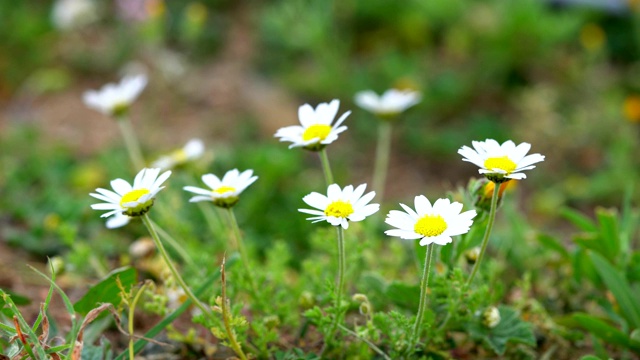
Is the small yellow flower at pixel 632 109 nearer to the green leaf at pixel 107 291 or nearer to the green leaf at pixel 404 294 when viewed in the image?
the green leaf at pixel 404 294

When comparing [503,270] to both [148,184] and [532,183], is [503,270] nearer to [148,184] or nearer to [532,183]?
[148,184]

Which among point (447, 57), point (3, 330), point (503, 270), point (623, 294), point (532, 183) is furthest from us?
point (447, 57)

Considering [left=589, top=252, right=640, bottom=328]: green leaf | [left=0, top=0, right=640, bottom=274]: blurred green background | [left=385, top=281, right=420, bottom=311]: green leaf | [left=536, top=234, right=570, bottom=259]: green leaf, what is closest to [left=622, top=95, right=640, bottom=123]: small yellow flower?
[left=0, top=0, right=640, bottom=274]: blurred green background

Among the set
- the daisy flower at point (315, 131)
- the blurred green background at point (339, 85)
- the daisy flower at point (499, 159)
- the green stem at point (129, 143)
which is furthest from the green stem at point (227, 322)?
the blurred green background at point (339, 85)

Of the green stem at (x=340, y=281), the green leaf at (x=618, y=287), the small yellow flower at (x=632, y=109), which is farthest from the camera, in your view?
the small yellow flower at (x=632, y=109)

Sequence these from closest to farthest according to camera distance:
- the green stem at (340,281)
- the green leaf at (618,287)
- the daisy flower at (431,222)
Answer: the daisy flower at (431,222)
the green stem at (340,281)
the green leaf at (618,287)

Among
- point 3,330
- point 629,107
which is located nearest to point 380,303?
point 3,330
